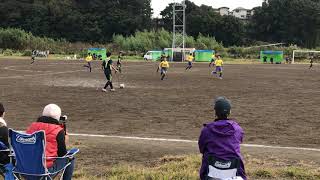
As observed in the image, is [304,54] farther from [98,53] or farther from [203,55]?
[98,53]

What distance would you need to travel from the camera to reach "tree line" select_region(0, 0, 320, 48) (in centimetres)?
10912

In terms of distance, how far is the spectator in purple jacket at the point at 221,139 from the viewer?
4.90m

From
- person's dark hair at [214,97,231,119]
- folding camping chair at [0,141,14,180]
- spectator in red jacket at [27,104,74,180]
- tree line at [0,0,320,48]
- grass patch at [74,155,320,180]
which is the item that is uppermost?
tree line at [0,0,320,48]

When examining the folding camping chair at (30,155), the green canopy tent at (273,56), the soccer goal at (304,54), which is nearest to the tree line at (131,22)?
the soccer goal at (304,54)

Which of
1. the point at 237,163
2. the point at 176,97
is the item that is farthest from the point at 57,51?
the point at 237,163

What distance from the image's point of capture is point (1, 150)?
5844 mm

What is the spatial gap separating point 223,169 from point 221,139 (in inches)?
12.3

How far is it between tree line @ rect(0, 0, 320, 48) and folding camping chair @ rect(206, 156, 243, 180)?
104 metres

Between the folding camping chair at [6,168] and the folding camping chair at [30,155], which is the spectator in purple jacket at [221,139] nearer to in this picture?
the folding camping chair at [30,155]

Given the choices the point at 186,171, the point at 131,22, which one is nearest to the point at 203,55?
the point at 131,22

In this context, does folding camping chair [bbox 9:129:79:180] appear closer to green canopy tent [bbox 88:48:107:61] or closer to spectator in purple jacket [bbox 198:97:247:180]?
spectator in purple jacket [bbox 198:97:247:180]

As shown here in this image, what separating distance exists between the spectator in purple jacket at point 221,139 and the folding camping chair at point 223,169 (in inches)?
1.7

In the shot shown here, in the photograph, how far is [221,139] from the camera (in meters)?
4.93

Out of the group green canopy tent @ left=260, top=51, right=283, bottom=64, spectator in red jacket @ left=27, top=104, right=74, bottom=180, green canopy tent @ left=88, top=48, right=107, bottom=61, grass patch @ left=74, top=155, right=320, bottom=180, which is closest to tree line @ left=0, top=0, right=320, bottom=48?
green canopy tent @ left=88, top=48, right=107, bottom=61
